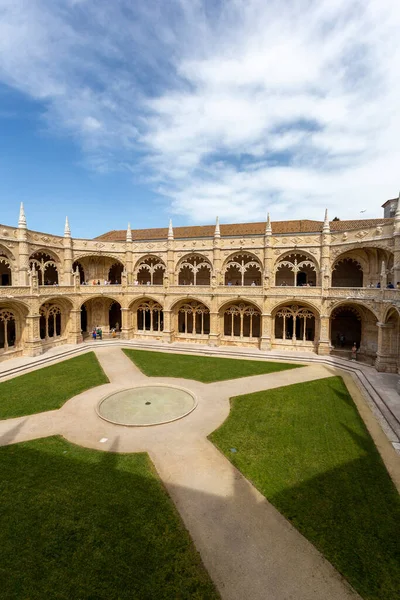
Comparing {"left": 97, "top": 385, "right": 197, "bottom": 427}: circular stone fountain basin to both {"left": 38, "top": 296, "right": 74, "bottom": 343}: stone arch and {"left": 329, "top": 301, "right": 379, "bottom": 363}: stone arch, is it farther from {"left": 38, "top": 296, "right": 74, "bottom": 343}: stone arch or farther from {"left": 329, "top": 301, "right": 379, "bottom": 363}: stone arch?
{"left": 329, "top": 301, "right": 379, "bottom": 363}: stone arch

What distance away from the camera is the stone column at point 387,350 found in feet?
66.9

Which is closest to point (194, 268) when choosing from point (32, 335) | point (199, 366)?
point (199, 366)

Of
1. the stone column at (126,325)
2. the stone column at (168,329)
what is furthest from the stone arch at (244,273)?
the stone column at (126,325)

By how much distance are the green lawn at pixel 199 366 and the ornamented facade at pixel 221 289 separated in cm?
465

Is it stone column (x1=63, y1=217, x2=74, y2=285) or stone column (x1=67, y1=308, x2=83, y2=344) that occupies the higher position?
stone column (x1=63, y1=217, x2=74, y2=285)

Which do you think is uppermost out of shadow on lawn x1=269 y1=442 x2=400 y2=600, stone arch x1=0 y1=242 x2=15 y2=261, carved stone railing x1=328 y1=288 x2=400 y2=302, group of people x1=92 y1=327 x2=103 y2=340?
stone arch x1=0 y1=242 x2=15 y2=261

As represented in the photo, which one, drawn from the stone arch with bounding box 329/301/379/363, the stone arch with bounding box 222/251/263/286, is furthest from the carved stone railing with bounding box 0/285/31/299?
the stone arch with bounding box 329/301/379/363

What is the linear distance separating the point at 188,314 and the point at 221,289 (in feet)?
19.1

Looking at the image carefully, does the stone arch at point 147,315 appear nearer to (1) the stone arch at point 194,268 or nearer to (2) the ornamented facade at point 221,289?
(2) the ornamented facade at point 221,289

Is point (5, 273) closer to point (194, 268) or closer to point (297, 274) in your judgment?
point (194, 268)

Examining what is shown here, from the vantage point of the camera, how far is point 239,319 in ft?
102

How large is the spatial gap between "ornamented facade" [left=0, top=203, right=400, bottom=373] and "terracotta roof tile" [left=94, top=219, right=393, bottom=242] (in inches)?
7.7

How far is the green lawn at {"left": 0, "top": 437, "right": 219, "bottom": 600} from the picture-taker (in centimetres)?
594

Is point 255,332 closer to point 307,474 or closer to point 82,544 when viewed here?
point 307,474
